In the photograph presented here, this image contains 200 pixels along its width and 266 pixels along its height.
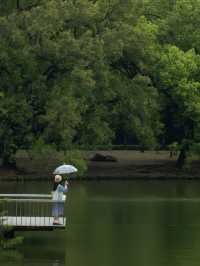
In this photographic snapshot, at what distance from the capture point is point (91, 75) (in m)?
49.3

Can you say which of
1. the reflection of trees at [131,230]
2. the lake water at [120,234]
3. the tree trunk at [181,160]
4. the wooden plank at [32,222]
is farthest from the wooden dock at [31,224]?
the tree trunk at [181,160]

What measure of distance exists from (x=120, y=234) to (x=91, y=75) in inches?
1002

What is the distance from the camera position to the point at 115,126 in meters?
54.2

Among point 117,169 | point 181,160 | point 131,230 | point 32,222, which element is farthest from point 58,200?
point 181,160

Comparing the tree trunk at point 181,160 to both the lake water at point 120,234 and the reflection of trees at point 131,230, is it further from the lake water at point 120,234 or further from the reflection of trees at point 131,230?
the reflection of trees at point 131,230

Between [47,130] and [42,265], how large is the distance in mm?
29728

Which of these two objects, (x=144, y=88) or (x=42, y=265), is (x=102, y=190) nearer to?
(x=144, y=88)

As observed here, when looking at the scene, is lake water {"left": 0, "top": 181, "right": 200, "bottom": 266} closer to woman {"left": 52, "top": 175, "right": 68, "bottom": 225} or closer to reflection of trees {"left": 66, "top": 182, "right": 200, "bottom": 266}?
reflection of trees {"left": 66, "top": 182, "right": 200, "bottom": 266}

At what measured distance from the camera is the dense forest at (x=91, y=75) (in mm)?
48750

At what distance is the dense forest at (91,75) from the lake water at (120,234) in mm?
8976

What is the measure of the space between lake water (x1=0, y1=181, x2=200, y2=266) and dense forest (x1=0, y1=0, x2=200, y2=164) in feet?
29.5

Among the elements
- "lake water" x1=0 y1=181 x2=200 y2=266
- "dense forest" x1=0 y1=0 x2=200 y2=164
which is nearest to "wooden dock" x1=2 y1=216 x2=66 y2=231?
"lake water" x1=0 y1=181 x2=200 y2=266

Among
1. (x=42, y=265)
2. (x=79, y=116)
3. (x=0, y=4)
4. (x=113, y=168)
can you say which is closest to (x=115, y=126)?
(x=113, y=168)

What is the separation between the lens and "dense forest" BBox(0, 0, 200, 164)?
48.8m
